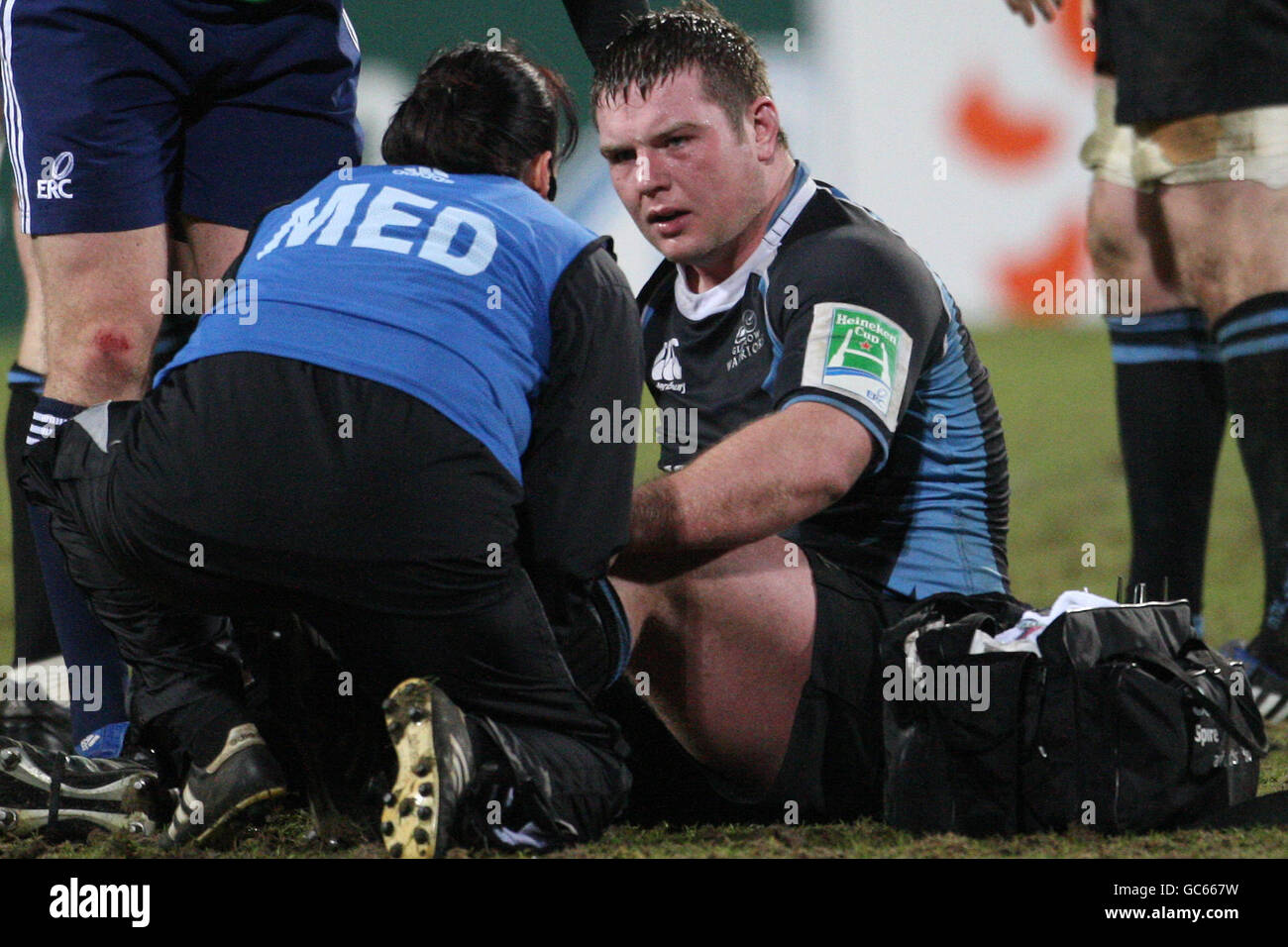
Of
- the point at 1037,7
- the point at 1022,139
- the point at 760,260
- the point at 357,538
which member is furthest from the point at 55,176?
the point at 1022,139

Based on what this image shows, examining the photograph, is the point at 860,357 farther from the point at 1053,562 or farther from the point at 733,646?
the point at 1053,562

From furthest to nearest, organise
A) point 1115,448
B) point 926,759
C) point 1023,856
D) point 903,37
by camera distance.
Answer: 1. point 903,37
2. point 1115,448
3. point 926,759
4. point 1023,856

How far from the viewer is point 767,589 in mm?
1906

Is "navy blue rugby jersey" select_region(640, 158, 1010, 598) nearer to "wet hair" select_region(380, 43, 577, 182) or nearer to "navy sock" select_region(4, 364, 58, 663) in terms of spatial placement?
"wet hair" select_region(380, 43, 577, 182)

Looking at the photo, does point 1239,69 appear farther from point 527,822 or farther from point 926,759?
point 527,822

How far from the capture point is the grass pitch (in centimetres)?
175

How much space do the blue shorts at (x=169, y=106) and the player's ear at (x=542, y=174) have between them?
1.78 ft

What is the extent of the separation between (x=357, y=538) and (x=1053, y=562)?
2.54 m

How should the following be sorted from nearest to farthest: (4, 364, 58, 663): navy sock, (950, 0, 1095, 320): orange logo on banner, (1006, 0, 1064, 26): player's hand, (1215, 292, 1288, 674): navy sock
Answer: (4, 364, 58, 663): navy sock → (1215, 292, 1288, 674): navy sock → (1006, 0, 1064, 26): player's hand → (950, 0, 1095, 320): orange logo on banner

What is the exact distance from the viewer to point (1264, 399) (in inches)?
105

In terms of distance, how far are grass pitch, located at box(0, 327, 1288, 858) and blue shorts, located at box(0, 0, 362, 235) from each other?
89 centimetres

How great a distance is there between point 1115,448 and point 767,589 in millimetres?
4159

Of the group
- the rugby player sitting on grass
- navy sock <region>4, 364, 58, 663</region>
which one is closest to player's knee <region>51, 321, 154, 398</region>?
navy sock <region>4, 364, 58, 663</region>

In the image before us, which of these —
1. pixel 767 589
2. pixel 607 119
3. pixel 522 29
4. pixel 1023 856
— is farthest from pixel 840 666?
pixel 522 29
